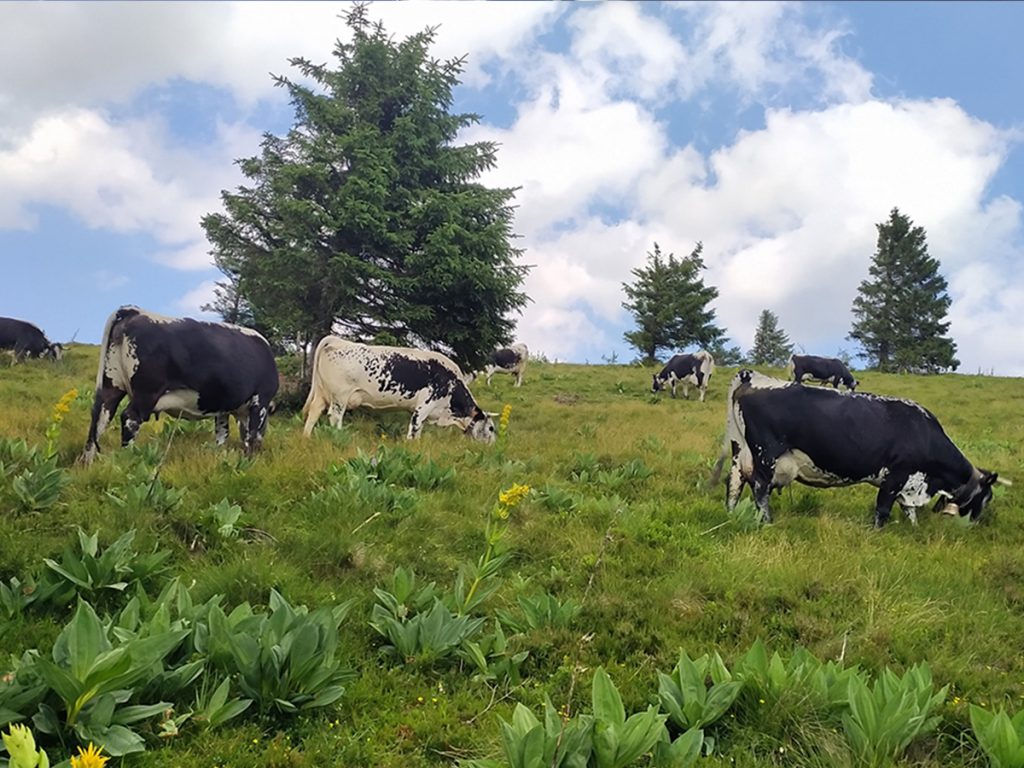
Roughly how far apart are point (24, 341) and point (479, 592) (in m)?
22.5

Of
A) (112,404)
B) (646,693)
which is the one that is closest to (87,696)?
(646,693)

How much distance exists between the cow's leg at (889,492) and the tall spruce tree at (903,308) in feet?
141

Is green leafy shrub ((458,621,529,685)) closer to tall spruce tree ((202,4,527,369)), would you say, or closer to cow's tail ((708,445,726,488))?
cow's tail ((708,445,726,488))

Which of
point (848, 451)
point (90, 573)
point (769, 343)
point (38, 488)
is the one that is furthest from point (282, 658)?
point (769, 343)

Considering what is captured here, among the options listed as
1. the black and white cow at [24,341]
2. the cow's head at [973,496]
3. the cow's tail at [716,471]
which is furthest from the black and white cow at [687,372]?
the black and white cow at [24,341]

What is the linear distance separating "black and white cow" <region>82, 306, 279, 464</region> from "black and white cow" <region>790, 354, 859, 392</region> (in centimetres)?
2411

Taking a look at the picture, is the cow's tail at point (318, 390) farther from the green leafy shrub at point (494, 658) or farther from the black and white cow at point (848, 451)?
the green leafy shrub at point (494, 658)

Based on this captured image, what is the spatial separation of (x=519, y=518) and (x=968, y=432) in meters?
17.1

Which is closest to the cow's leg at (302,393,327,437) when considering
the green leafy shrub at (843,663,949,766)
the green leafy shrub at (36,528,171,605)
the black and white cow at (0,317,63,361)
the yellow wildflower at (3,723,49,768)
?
the green leafy shrub at (36,528,171,605)

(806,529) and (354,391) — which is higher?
(354,391)

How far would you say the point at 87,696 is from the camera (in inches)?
110

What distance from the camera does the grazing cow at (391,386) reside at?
13.1 metres

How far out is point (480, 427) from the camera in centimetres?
1384

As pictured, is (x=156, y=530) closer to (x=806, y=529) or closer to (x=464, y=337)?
(x=806, y=529)
